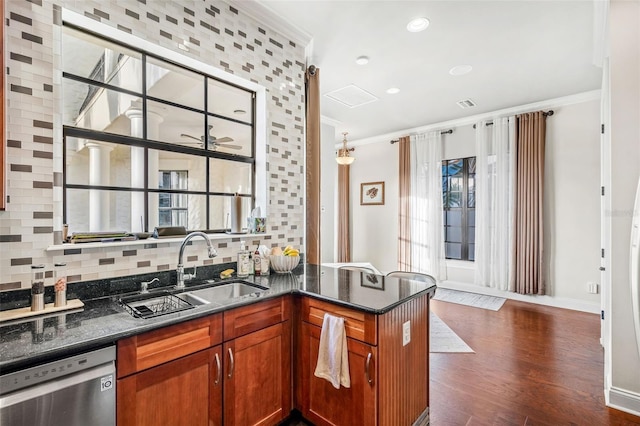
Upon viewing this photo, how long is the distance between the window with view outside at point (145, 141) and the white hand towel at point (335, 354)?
4.47 feet

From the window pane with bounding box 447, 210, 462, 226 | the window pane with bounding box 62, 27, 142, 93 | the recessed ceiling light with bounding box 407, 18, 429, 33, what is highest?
the recessed ceiling light with bounding box 407, 18, 429, 33

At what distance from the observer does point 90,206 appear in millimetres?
1906

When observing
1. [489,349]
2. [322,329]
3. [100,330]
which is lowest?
[489,349]

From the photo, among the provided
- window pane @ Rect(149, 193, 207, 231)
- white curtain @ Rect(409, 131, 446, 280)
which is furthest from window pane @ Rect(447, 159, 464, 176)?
window pane @ Rect(149, 193, 207, 231)

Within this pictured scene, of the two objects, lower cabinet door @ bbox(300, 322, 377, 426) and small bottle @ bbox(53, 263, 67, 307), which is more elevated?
small bottle @ bbox(53, 263, 67, 307)

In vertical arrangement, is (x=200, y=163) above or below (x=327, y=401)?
above

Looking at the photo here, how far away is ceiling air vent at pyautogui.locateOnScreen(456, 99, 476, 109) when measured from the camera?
4484 millimetres

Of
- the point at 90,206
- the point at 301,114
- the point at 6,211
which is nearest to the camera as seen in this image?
the point at 6,211

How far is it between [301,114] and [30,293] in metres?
2.38

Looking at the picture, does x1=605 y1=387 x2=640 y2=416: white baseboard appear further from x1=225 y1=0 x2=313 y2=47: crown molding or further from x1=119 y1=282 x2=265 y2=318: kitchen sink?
x1=225 y1=0 x2=313 y2=47: crown molding

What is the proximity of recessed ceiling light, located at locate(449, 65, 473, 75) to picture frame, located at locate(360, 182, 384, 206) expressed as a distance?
305cm

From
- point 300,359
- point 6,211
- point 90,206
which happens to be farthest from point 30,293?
point 300,359

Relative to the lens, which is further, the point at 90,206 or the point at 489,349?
the point at 489,349

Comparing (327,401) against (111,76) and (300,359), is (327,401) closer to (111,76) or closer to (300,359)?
(300,359)
